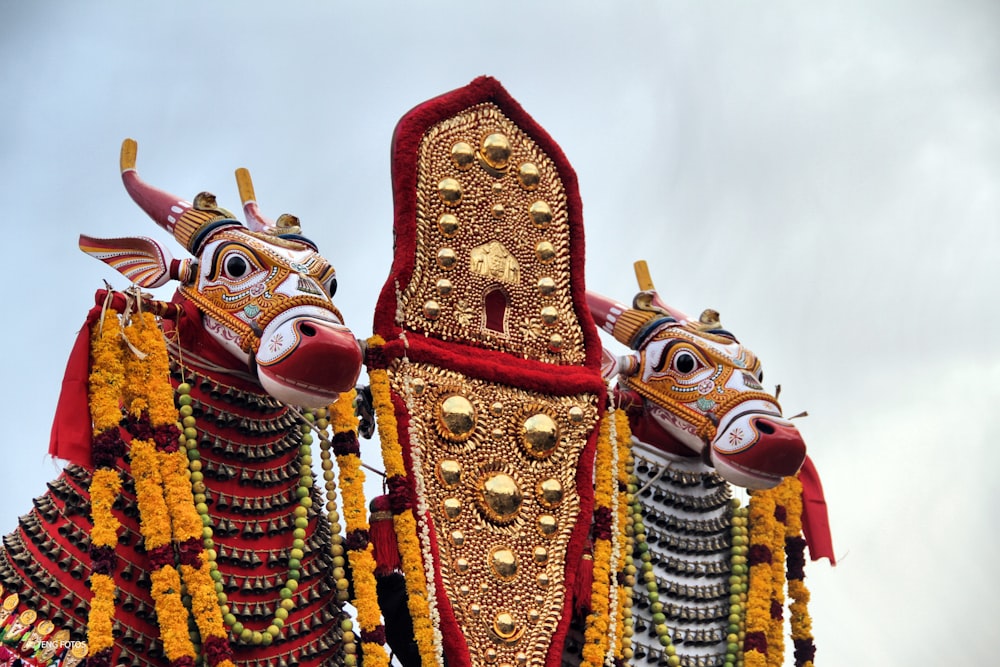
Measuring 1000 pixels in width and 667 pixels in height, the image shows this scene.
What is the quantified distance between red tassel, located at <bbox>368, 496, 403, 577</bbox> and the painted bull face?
2.14 meters

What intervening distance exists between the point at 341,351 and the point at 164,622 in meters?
1.54

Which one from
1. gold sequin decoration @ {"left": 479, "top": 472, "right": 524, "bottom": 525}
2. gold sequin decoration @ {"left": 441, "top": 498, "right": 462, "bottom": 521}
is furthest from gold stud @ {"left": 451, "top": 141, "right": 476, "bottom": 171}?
gold sequin decoration @ {"left": 441, "top": 498, "right": 462, "bottom": 521}

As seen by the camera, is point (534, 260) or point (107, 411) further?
point (534, 260)

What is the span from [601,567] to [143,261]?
121 inches

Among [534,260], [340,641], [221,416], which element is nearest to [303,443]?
[221,416]

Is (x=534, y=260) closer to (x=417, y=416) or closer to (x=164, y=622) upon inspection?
(x=417, y=416)

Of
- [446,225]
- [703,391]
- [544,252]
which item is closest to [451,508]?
[446,225]

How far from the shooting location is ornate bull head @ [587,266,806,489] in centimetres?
862

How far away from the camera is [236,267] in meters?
7.58

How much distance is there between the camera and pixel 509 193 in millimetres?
8781

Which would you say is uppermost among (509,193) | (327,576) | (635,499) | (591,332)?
(509,193)

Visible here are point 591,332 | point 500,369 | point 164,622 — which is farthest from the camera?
point 591,332

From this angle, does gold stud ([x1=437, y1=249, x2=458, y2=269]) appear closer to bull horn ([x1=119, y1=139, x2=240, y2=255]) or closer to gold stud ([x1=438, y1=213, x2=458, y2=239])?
gold stud ([x1=438, y1=213, x2=458, y2=239])

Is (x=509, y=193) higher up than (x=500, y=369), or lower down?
higher up
